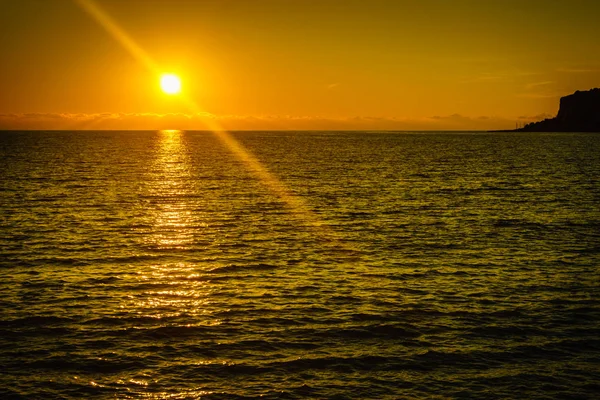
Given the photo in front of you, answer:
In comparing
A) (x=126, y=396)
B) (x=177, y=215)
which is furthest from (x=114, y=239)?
(x=126, y=396)

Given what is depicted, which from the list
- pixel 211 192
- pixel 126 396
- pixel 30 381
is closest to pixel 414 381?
pixel 126 396

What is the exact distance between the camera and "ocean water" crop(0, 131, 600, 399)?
18391 millimetres

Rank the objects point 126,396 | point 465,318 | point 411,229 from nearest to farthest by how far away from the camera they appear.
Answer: point 126,396, point 465,318, point 411,229

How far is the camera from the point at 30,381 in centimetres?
1809

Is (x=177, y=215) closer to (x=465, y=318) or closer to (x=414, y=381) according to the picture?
(x=465, y=318)

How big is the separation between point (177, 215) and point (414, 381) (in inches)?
1410

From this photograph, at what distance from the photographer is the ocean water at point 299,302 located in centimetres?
1839

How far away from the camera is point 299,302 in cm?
2548

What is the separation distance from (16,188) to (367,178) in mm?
45876

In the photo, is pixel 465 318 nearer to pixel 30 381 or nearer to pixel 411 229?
pixel 30 381

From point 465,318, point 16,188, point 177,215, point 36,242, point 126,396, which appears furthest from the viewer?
point 16,188

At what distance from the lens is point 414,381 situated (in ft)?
59.7

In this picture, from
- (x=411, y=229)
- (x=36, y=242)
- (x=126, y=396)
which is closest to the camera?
(x=126, y=396)

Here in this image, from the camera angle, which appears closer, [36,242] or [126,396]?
[126,396]
